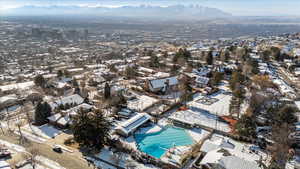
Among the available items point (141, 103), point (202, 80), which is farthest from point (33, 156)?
point (202, 80)

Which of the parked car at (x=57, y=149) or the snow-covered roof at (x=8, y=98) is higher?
the snow-covered roof at (x=8, y=98)

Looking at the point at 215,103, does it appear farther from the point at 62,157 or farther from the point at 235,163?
the point at 62,157

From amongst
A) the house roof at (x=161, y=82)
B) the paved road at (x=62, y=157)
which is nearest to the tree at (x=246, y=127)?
the paved road at (x=62, y=157)

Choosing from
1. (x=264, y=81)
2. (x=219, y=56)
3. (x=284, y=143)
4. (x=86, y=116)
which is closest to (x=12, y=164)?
(x=86, y=116)

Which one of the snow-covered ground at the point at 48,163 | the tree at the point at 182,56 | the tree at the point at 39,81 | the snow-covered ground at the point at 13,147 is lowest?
the snow-covered ground at the point at 48,163

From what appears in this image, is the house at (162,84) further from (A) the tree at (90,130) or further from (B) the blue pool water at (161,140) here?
(A) the tree at (90,130)

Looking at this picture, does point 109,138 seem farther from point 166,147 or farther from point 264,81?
point 264,81

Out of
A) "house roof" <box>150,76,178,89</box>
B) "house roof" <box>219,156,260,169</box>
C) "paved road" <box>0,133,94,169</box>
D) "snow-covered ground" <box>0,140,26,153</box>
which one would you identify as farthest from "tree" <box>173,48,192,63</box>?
"snow-covered ground" <box>0,140,26,153</box>
